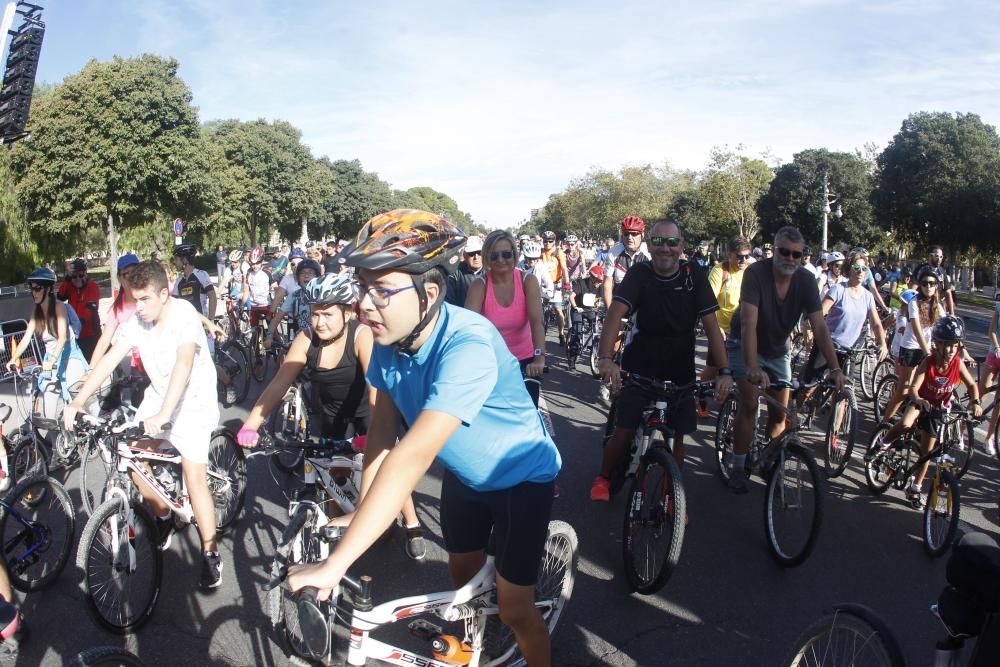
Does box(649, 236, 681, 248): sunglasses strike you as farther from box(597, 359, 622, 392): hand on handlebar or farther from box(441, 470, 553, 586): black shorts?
box(441, 470, 553, 586): black shorts

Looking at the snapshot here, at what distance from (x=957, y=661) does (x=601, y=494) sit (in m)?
3.23

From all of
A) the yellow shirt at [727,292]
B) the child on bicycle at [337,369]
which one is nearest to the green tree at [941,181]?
the yellow shirt at [727,292]

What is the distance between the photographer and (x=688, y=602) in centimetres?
404

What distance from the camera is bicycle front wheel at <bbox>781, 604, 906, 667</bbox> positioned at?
90.0 inches

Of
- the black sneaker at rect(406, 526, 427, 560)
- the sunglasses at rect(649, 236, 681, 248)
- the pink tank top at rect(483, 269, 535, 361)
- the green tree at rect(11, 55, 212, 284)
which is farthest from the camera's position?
the green tree at rect(11, 55, 212, 284)

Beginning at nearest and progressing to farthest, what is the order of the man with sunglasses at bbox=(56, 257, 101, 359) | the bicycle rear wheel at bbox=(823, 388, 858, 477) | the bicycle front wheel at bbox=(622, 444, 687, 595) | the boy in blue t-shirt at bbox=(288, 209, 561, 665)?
the boy in blue t-shirt at bbox=(288, 209, 561, 665) → the bicycle front wheel at bbox=(622, 444, 687, 595) → the bicycle rear wheel at bbox=(823, 388, 858, 477) → the man with sunglasses at bbox=(56, 257, 101, 359)

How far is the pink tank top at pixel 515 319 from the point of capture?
5641mm

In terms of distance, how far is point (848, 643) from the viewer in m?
2.43

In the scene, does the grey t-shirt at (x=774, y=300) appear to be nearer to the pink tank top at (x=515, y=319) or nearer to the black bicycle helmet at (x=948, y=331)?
the black bicycle helmet at (x=948, y=331)

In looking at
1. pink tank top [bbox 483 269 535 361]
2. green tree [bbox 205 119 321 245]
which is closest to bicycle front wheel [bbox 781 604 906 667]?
pink tank top [bbox 483 269 535 361]

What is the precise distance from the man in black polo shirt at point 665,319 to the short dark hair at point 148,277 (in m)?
2.79

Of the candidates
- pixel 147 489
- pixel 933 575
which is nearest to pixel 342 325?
pixel 147 489

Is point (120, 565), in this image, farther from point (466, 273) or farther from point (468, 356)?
point (466, 273)

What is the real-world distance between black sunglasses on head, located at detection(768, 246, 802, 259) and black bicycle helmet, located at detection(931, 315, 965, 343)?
1.40 meters
